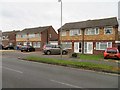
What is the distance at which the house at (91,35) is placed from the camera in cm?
3988

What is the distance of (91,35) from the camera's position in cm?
4312

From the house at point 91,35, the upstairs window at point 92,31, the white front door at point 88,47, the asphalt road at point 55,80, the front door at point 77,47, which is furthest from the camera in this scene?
the front door at point 77,47

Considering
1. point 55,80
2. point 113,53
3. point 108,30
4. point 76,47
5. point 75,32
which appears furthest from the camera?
point 75,32

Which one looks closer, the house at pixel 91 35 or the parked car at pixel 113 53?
the parked car at pixel 113 53

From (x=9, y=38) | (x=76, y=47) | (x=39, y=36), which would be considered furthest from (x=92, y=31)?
(x=9, y=38)

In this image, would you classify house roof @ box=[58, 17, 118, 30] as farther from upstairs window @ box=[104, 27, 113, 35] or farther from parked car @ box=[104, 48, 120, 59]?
parked car @ box=[104, 48, 120, 59]

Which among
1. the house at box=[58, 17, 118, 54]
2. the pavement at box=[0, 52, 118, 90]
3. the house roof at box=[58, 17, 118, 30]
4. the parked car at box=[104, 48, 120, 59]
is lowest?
the pavement at box=[0, 52, 118, 90]

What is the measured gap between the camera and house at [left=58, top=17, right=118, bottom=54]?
39.9 m

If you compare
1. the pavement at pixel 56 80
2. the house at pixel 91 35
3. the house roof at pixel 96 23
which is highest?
the house roof at pixel 96 23

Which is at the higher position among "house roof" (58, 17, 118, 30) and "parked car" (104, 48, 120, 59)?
"house roof" (58, 17, 118, 30)

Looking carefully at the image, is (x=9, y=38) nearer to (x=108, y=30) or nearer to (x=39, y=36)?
(x=39, y=36)

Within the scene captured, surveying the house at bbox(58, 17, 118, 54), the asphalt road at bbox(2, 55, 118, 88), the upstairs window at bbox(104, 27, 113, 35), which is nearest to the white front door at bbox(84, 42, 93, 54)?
the house at bbox(58, 17, 118, 54)

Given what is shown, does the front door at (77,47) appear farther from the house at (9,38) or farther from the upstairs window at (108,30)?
the house at (9,38)

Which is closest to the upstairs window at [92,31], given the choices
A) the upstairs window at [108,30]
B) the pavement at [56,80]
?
the upstairs window at [108,30]
